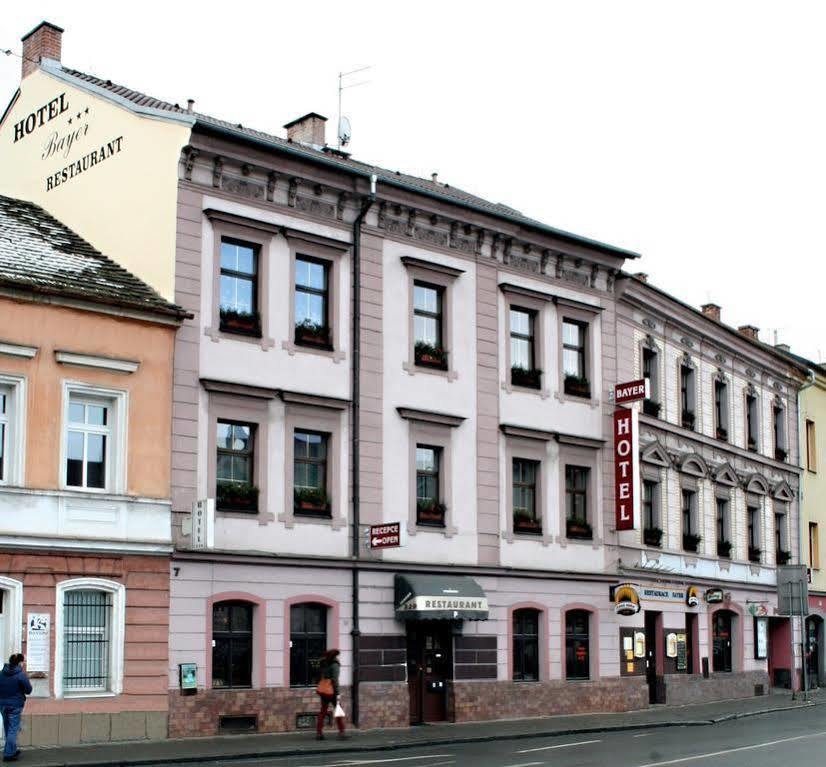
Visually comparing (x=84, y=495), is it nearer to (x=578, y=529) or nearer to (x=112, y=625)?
(x=112, y=625)

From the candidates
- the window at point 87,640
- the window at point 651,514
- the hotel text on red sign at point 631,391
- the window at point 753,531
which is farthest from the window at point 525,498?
the window at point 753,531

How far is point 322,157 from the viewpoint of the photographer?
1166 inches

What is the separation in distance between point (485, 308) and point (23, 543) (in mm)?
13415

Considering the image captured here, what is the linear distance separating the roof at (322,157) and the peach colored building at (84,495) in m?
4.30

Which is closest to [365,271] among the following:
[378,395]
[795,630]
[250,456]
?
[378,395]

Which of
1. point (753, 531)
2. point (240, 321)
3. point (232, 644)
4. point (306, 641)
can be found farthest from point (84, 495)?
point (753, 531)

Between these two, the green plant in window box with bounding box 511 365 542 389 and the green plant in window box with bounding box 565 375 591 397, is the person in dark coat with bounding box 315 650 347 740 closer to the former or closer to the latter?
the green plant in window box with bounding box 511 365 542 389

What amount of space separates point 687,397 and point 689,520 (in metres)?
3.65

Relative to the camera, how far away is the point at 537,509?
112 ft

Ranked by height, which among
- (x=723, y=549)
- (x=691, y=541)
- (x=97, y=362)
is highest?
(x=97, y=362)

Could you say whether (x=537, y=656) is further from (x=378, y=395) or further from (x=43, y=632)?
(x=43, y=632)

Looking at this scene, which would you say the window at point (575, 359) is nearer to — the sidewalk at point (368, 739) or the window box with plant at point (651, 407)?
the window box with plant at point (651, 407)

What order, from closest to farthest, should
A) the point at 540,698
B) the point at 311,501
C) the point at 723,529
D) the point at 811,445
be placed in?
the point at 311,501 → the point at 540,698 → the point at 723,529 → the point at 811,445

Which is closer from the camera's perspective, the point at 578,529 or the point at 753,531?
the point at 578,529
